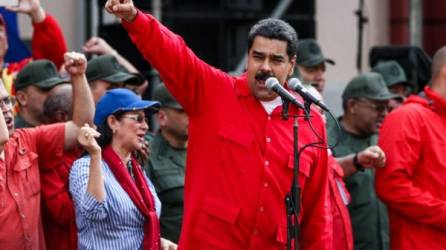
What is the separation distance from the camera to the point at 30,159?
296 inches

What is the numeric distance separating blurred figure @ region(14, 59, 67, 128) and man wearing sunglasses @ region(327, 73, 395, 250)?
2026mm

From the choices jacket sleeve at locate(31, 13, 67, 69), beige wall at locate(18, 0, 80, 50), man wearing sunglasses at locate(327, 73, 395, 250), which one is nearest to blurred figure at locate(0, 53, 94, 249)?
jacket sleeve at locate(31, 13, 67, 69)

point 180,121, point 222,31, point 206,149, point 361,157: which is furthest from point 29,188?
point 222,31

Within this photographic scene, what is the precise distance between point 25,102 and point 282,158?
7.28ft

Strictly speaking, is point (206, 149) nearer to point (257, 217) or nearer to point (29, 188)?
point (257, 217)

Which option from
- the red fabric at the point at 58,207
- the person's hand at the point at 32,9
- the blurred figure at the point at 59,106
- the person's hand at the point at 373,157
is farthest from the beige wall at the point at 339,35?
the red fabric at the point at 58,207

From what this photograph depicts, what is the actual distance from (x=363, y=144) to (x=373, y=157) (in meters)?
1.18

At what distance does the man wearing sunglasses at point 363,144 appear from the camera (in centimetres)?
943

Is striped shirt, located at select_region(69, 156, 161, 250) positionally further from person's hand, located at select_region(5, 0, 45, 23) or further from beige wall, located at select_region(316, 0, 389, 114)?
beige wall, located at select_region(316, 0, 389, 114)

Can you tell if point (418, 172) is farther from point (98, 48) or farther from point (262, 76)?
point (98, 48)

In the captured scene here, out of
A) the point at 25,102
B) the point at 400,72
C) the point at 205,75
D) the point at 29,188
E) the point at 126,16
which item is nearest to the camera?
the point at 126,16

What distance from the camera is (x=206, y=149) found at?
7.02 metres

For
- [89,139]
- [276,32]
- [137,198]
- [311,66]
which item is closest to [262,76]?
[276,32]

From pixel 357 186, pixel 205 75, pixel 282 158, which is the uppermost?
pixel 205 75
